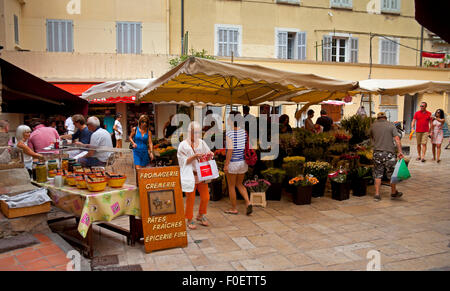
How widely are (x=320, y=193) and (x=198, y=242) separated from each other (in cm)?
317

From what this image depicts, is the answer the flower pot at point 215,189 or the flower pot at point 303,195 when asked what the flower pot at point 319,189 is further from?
the flower pot at point 215,189

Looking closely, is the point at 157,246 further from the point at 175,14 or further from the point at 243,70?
the point at 175,14

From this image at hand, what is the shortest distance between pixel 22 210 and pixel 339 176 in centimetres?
510

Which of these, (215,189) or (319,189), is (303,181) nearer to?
(319,189)

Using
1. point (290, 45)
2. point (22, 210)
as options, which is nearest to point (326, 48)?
point (290, 45)

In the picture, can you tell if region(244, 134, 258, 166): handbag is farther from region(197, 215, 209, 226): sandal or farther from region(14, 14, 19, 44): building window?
region(14, 14, 19, 44): building window

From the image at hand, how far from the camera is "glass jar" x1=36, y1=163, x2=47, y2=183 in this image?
178 inches

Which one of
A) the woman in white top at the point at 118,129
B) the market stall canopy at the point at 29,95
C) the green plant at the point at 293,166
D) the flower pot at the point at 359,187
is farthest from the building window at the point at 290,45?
the market stall canopy at the point at 29,95

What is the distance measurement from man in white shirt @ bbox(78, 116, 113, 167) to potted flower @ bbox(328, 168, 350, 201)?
13.2ft

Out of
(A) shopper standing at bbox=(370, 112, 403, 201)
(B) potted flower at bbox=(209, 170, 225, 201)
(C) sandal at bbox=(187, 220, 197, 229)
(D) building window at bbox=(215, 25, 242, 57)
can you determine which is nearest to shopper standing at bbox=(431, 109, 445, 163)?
(A) shopper standing at bbox=(370, 112, 403, 201)

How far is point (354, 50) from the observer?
1822 cm

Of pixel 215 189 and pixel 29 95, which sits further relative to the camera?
pixel 215 189

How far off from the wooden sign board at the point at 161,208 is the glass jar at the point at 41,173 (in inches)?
55.7

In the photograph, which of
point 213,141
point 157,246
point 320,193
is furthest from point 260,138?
point 157,246
